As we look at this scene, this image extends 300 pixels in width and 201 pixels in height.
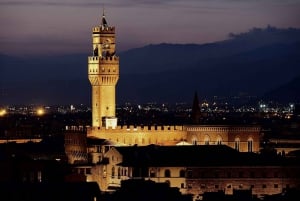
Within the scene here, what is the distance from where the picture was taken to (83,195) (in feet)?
264

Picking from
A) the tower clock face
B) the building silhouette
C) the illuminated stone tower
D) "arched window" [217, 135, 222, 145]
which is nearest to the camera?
the building silhouette

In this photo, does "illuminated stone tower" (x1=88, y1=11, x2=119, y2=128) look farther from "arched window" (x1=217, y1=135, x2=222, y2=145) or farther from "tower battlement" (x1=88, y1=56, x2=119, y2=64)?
"arched window" (x1=217, y1=135, x2=222, y2=145)

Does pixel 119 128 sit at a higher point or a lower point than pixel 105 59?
lower

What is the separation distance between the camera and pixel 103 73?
4577 inches

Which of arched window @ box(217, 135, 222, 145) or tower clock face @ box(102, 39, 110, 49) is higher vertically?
tower clock face @ box(102, 39, 110, 49)

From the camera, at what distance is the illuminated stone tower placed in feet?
376

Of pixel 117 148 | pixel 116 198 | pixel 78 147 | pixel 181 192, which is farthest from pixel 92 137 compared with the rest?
pixel 116 198

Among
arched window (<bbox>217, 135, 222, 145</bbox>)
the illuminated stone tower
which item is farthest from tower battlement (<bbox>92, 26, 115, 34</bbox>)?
arched window (<bbox>217, 135, 222, 145</bbox>)

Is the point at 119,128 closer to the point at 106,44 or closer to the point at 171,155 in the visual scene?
the point at 106,44

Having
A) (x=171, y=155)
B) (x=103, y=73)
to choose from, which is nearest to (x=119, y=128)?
(x=103, y=73)

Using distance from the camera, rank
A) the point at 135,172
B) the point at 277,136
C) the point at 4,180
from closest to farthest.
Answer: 1. the point at 4,180
2. the point at 135,172
3. the point at 277,136

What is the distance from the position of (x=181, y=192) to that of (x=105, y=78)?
25415 millimetres

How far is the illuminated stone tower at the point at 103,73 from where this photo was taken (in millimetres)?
114500

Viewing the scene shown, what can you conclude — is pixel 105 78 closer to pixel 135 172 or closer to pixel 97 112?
pixel 97 112
